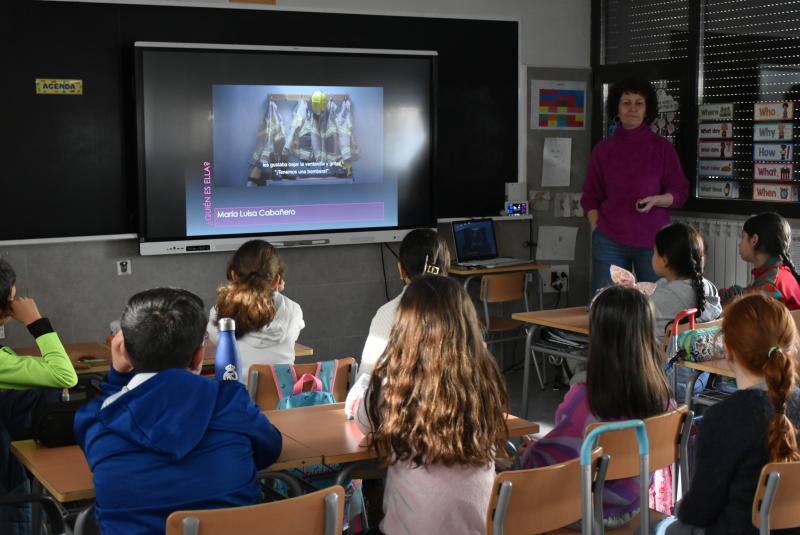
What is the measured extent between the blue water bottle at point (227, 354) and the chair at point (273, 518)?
0.72 meters

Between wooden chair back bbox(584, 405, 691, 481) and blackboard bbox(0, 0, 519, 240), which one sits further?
blackboard bbox(0, 0, 519, 240)

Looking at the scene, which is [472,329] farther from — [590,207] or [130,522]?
[590,207]

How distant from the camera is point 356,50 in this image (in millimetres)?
6516

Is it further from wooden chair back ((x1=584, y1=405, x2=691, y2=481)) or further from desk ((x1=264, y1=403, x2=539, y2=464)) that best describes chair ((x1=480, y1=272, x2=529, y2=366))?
wooden chair back ((x1=584, y1=405, x2=691, y2=481))

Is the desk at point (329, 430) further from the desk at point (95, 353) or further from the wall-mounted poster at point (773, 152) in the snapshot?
the wall-mounted poster at point (773, 152)

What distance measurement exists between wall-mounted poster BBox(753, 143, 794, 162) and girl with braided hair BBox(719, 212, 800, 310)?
139 centimetres

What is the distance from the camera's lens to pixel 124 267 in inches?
235

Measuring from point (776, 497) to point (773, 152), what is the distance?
4150 millimetres

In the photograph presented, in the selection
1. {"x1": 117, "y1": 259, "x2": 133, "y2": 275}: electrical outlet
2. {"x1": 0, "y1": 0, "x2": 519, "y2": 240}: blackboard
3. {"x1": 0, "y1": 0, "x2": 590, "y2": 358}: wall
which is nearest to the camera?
{"x1": 0, "y1": 0, "x2": 519, "y2": 240}: blackboard

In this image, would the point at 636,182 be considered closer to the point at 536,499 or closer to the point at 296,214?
the point at 296,214

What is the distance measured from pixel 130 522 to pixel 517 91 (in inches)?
215

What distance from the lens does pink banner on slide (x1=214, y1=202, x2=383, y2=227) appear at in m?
6.26

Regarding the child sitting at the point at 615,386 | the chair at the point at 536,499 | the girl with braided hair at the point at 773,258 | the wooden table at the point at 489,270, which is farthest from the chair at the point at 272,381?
the wooden table at the point at 489,270

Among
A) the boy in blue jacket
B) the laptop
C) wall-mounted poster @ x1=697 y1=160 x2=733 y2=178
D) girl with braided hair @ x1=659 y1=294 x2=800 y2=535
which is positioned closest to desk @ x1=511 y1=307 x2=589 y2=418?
the laptop
